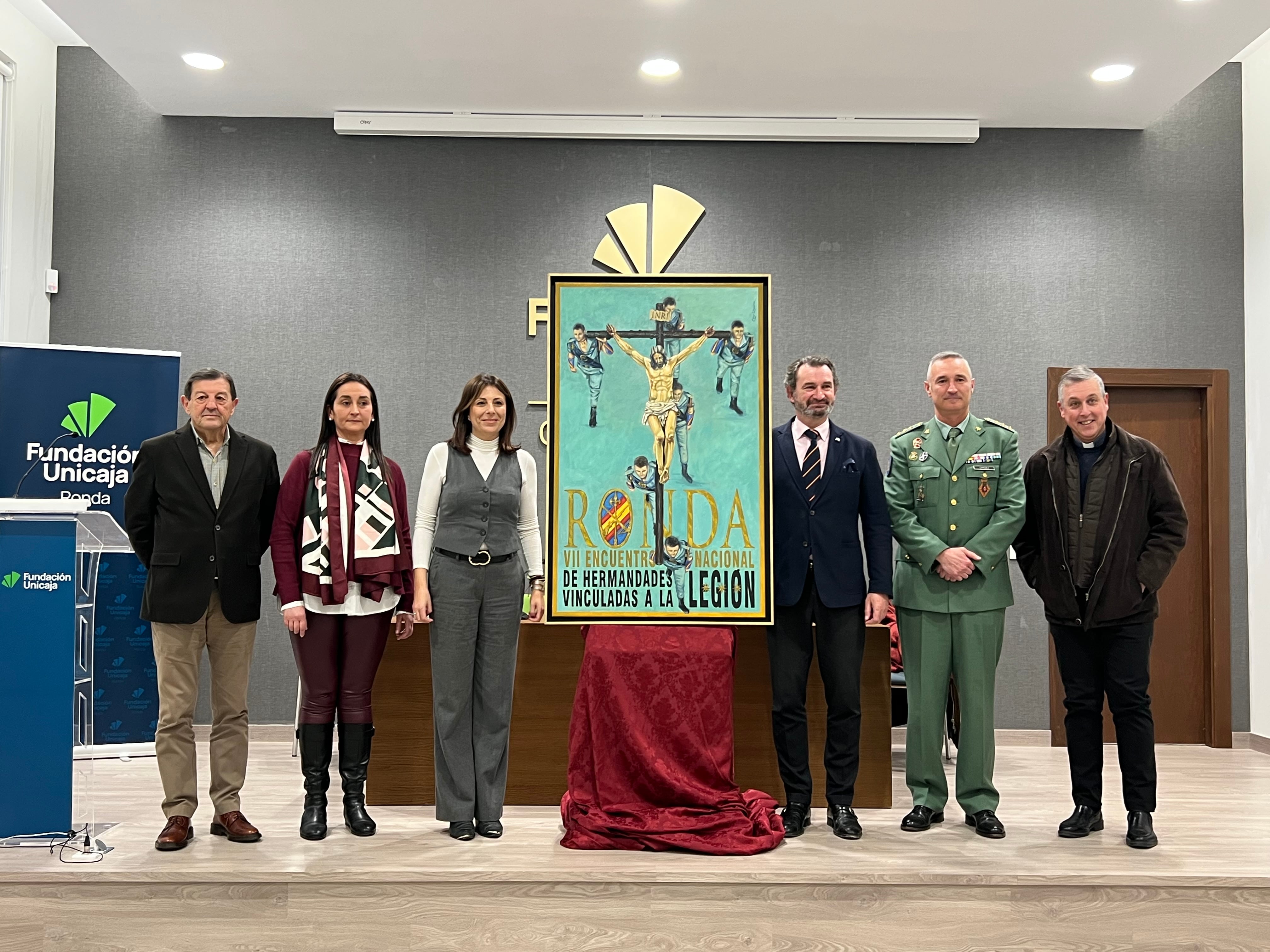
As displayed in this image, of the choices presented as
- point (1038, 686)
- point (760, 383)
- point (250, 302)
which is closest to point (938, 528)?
point (760, 383)

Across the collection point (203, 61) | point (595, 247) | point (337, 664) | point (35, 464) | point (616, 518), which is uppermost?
point (203, 61)

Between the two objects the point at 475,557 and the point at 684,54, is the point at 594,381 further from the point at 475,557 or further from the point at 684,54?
the point at 684,54

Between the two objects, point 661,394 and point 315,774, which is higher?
point 661,394

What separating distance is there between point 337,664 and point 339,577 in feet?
1.05

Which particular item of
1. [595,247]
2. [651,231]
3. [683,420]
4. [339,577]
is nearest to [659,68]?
[651,231]

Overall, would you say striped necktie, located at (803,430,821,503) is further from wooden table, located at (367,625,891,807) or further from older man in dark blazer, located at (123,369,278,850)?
older man in dark blazer, located at (123,369,278,850)

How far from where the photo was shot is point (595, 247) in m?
5.76

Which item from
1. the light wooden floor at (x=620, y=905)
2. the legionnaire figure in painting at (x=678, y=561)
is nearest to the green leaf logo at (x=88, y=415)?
the light wooden floor at (x=620, y=905)

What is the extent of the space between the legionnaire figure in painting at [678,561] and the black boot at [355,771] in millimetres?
1164

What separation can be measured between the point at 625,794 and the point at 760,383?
1461 millimetres

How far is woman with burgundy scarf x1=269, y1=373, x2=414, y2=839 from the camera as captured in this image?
3.33 m

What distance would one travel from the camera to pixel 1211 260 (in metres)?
5.81

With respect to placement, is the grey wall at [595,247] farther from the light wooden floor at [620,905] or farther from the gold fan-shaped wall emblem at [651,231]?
the light wooden floor at [620,905]

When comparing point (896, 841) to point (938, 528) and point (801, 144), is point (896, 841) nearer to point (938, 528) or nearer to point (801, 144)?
point (938, 528)
